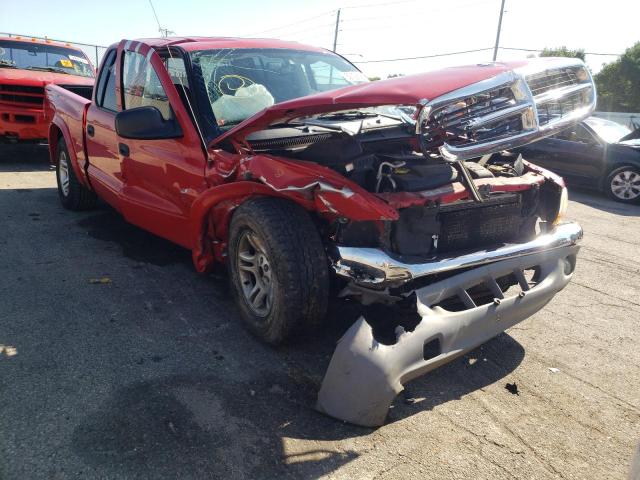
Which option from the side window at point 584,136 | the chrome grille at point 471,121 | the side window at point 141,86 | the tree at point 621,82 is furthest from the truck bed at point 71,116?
the tree at point 621,82

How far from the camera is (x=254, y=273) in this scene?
10.4ft

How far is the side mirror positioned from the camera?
10.9 ft

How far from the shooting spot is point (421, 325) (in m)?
2.52

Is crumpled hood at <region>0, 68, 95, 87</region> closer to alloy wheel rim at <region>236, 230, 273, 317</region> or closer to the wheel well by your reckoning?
alloy wheel rim at <region>236, 230, 273, 317</region>

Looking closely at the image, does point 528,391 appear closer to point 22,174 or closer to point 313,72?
point 313,72

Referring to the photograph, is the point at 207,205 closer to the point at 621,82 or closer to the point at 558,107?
the point at 558,107

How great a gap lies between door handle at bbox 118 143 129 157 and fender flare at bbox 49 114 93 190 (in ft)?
3.99

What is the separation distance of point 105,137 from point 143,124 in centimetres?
153

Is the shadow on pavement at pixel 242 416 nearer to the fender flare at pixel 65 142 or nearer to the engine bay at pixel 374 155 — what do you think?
the engine bay at pixel 374 155

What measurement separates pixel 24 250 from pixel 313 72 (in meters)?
3.06

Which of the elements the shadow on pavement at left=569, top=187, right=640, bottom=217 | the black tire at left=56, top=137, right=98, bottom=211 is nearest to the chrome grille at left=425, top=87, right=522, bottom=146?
the black tire at left=56, top=137, right=98, bottom=211

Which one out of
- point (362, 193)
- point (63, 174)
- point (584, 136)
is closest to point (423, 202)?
point (362, 193)

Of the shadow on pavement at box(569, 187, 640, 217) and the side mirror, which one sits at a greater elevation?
the side mirror

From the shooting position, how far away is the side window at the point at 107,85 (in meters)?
4.71
